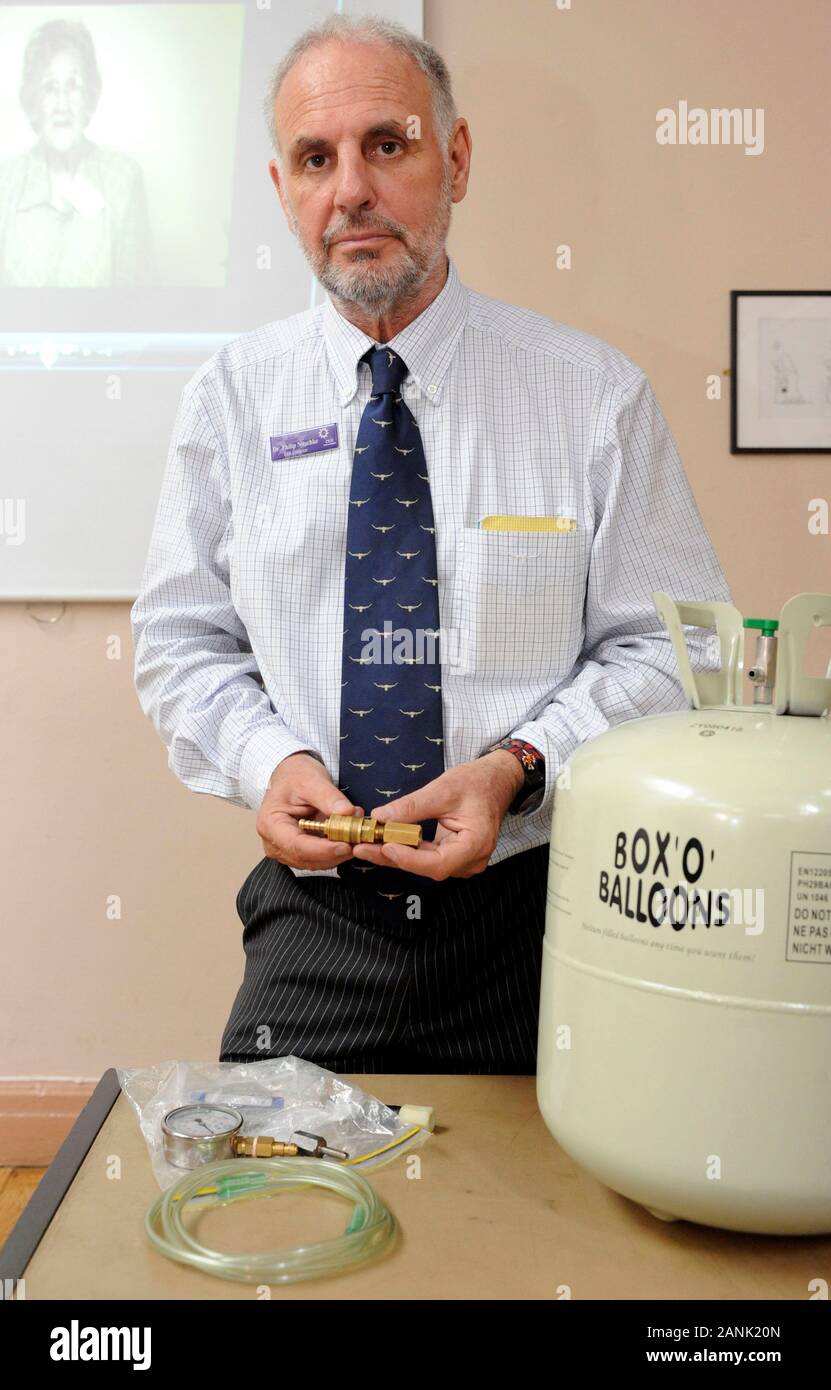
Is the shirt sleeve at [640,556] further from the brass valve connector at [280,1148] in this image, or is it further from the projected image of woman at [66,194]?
the projected image of woman at [66,194]

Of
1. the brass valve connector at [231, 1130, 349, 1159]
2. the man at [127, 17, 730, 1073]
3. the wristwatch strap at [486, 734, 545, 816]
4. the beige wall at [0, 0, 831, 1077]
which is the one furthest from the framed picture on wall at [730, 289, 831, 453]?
the brass valve connector at [231, 1130, 349, 1159]

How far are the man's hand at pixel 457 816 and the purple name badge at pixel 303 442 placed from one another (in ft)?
1.58

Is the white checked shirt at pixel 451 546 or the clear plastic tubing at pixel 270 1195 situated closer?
the clear plastic tubing at pixel 270 1195

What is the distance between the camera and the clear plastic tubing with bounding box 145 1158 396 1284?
2.58 feet

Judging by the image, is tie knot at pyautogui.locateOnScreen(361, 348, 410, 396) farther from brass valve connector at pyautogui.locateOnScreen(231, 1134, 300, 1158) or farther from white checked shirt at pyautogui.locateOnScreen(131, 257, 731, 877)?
brass valve connector at pyautogui.locateOnScreen(231, 1134, 300, 1158)

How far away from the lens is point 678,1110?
776 millimetres

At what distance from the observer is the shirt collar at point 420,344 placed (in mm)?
1525

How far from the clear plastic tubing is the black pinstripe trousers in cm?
34

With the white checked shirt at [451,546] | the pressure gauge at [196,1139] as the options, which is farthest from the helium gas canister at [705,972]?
the white checked shirt at [451,546]

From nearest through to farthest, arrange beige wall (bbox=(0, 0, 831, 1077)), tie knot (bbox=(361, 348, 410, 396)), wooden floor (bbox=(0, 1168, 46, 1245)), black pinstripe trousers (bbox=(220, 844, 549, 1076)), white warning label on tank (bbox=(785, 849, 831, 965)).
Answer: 1. white warning label on tank (bbox=(785, 849, 831, 965))
2. black pinstripe trousers (bbox=(220, 844, 549, 1076))
3. tie knot (bbox=(361, 348, 410, 396))
4. wooden floor (bbox=(0, 1168, 46, 1245))
5. beige wall (bbox=(0, 0, 831, 1077))

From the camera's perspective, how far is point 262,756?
4.45 ft

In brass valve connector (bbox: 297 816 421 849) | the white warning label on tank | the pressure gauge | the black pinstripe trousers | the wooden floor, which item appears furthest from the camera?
the wooden floor

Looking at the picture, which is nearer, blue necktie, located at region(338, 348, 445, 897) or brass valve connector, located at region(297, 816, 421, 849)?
brass valve connector, located at region(297, 816, 421, 849)
